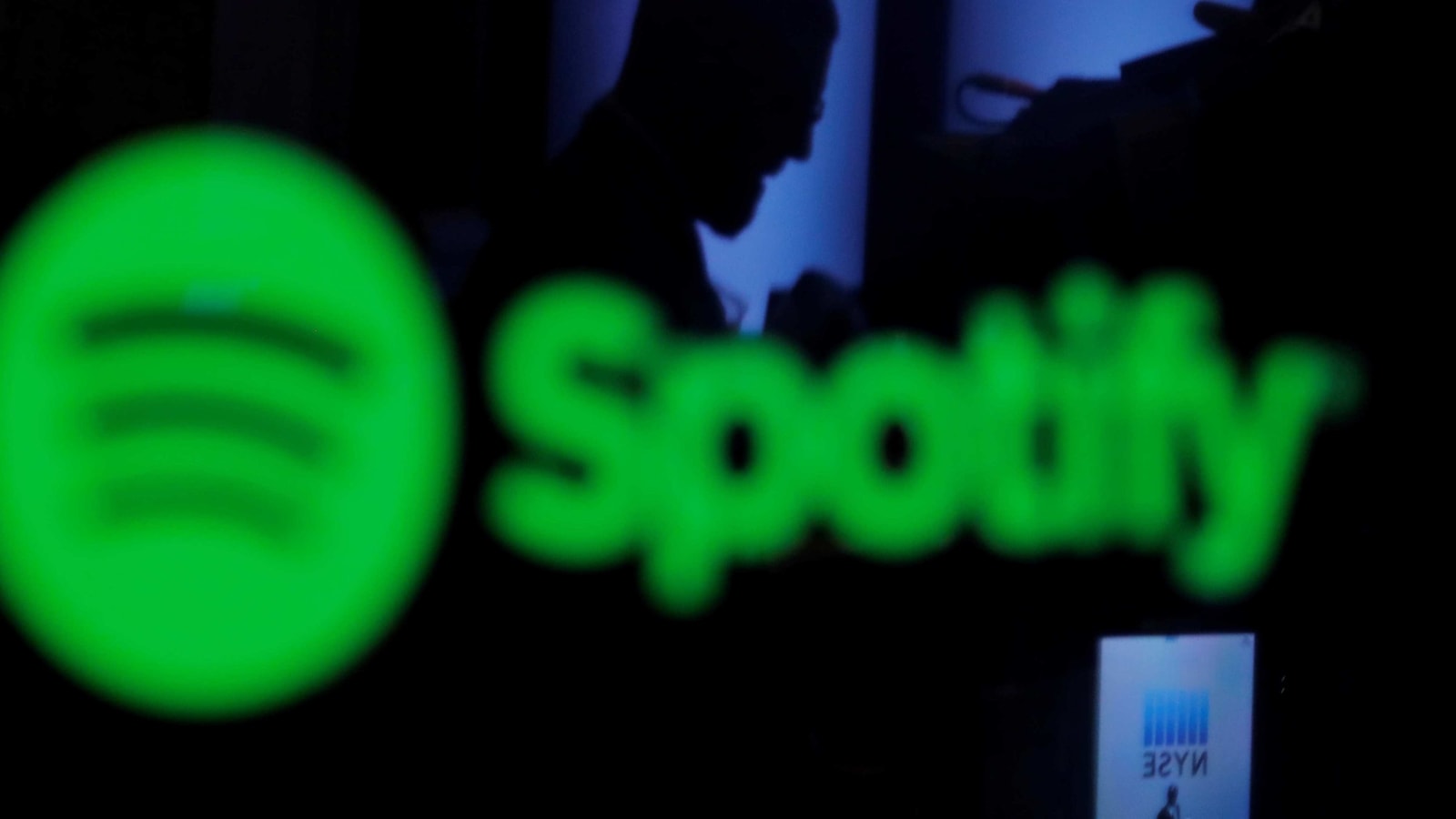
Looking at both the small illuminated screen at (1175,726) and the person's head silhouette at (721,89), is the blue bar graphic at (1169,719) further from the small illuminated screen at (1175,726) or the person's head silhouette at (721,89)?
the person's head silhouette at (721,89)

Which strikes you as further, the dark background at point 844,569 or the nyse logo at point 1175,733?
the nyse logo at point 1175,733

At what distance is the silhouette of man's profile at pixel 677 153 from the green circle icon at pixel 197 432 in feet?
0.51

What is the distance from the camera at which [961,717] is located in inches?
37.8

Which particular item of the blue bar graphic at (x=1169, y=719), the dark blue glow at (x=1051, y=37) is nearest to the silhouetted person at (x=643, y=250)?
the dark blue glow at (x=1051, y=37)

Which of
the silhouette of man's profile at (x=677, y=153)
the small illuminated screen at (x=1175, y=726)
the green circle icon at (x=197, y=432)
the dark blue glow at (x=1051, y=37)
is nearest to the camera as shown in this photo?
the green circle icon at (x=197, y=432)

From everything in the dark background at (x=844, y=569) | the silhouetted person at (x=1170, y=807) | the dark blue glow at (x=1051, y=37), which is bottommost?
the silhouetted person at (x=1170, y=807)

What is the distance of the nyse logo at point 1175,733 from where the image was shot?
102 cm

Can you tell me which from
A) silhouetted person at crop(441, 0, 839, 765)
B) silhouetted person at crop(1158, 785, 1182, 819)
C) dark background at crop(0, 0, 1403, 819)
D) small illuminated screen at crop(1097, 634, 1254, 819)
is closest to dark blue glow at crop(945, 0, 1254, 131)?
dark background at crop(0, 0, 1403, 819)

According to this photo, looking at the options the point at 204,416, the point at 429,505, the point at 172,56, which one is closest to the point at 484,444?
the point at 429,505

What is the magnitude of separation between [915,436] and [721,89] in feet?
1.02

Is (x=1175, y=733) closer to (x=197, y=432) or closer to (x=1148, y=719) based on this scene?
(x=1148, y=719)

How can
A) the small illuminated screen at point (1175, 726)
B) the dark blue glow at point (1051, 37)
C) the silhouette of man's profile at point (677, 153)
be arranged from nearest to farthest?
1. the silhouette of man's profile at point (677, 153)
2. the small illuminated screen at point (1175, 726)
3. the dark blue glow at point (1051, 37)

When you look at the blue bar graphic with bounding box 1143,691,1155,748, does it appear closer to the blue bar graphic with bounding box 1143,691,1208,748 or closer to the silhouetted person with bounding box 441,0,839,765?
the blue bar graphic with bounding box 1143,691,1208,748

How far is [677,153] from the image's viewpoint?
3.04 ft
